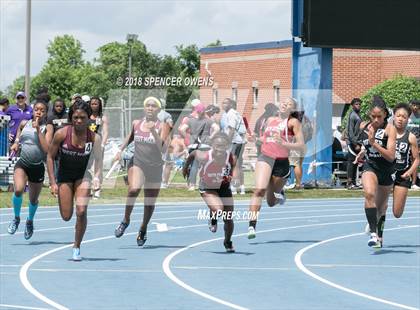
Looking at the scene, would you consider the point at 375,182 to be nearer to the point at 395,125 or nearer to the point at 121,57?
the point at 395,125

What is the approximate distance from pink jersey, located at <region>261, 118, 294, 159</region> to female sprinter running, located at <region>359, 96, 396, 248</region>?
96cm

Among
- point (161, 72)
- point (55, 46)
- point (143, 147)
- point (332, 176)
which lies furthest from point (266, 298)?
point (55, 46)

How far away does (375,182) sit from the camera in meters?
13.3

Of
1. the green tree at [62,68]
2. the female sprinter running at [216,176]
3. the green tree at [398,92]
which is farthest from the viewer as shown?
the green tree at [62,68]

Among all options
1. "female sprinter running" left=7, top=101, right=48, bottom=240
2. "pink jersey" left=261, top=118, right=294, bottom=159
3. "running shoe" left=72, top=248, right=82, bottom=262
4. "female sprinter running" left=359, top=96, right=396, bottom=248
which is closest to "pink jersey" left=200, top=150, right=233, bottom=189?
"pink jersey" left=261, top=118, right=294, bottom=159

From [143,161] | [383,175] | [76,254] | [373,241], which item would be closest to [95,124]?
[143,161]

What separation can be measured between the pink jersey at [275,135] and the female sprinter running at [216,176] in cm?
55

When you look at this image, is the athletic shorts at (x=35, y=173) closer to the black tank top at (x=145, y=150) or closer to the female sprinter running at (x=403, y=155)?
the black tank top at (x=145, y=150)

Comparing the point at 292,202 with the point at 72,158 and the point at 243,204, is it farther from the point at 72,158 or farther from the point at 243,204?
the point at 72,158

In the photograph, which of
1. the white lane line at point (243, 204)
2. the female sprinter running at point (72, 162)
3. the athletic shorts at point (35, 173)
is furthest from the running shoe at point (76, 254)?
the white lane line at point (243, 204)

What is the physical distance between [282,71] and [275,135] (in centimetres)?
3779

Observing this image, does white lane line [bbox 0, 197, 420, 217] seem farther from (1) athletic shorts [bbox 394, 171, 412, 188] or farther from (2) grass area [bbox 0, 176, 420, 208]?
(1) athletic shorts [bbox 394, 171, 412, 188]

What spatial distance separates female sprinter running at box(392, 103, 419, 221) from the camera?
1019 cm

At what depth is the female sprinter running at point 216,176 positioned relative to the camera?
44.0 ft
